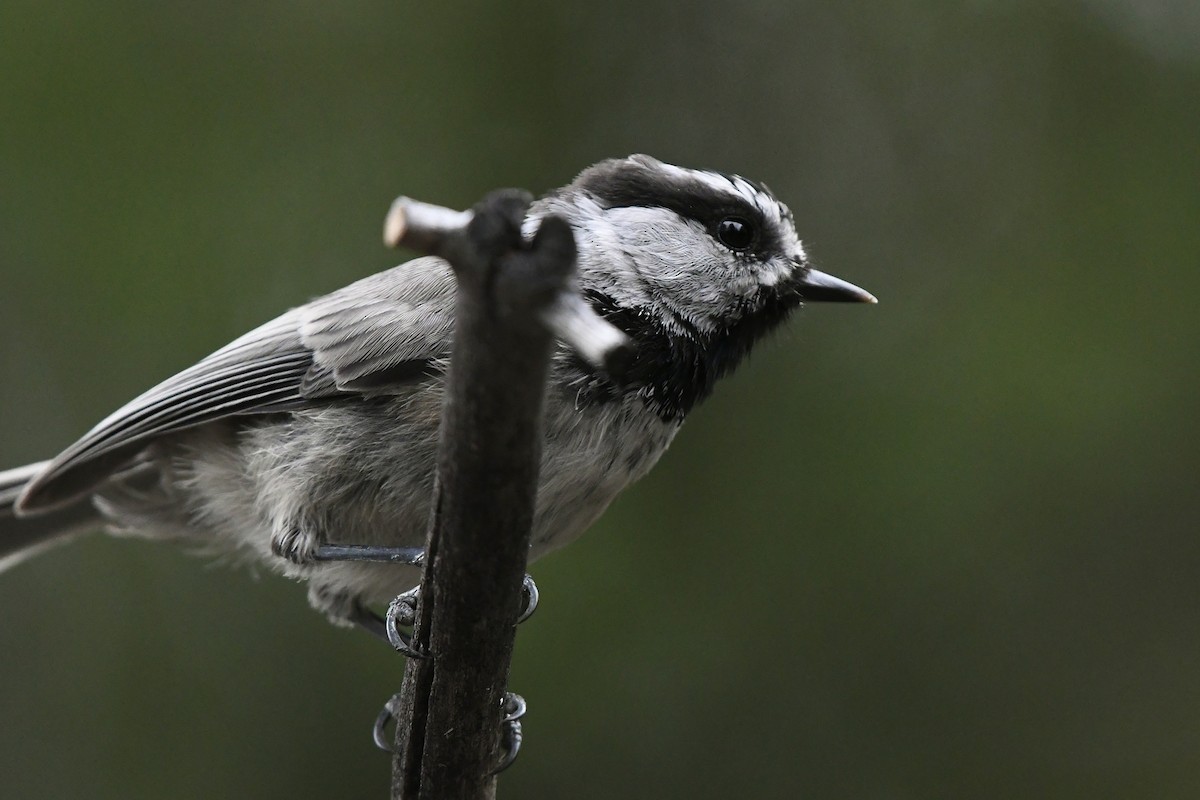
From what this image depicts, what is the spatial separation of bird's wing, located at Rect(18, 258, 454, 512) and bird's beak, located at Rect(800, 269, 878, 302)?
3.03 ft

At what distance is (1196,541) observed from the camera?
3.79 metres

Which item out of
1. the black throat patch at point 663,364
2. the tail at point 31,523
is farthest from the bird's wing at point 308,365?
the black throat patch at point 663,364

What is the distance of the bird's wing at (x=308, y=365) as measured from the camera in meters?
2.62

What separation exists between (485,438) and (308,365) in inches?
58.3

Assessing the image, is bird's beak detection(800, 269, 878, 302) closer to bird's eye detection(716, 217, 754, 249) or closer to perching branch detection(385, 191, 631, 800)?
bird's eye detection(716, 217, 754, 249)

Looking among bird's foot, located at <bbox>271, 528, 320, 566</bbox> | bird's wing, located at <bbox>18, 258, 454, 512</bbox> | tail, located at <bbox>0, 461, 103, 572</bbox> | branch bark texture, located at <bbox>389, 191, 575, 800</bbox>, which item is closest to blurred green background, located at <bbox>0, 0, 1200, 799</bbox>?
tail, located at <bbox>0, 461, 103, 572</bbox>

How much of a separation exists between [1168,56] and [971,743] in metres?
2.54

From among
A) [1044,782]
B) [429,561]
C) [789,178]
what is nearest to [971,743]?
[1044,782]

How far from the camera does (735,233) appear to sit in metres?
2.81

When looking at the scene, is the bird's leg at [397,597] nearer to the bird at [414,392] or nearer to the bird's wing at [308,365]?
the bird at [414,392]

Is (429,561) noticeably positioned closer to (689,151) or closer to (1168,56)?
(689,151)

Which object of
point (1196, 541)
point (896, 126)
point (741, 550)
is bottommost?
point (741, 550)

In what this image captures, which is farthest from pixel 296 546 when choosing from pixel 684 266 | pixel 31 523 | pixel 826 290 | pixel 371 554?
pixel 826 290

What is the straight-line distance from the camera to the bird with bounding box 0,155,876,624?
2.49 meters
